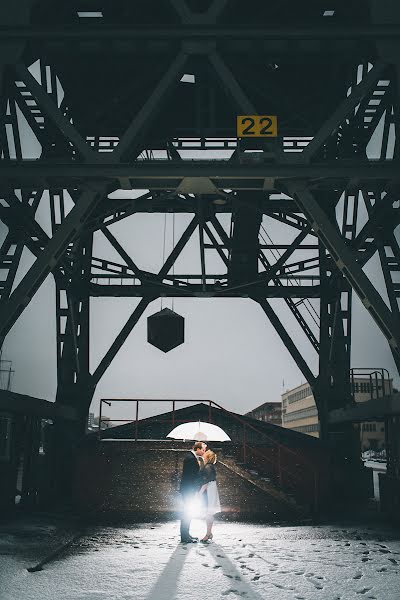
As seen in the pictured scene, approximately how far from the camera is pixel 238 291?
61.1 ft

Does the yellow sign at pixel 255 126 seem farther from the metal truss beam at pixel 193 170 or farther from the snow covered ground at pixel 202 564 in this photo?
the snow covered ground at pixel 202 564

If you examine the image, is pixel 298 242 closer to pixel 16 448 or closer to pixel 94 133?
pixel 94 133

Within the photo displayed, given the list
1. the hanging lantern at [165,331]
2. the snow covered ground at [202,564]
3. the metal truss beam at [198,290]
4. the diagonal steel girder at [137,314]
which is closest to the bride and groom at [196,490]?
the snow covered ground at [202,564]

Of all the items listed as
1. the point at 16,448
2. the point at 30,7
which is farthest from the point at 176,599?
the point at 30,7

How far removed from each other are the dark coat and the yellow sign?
579cm

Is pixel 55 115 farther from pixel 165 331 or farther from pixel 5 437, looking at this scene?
pixel 165 331

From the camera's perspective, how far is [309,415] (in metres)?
122

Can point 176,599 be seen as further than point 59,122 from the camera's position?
No

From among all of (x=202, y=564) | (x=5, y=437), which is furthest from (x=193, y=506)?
(x=5, y=437)

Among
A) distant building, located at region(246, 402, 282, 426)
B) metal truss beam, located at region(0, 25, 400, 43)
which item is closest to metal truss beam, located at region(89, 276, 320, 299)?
metal truss beam, located at region(0, 25, 400, 43)

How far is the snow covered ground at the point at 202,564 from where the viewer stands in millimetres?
6812

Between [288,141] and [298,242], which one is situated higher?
[288,141]

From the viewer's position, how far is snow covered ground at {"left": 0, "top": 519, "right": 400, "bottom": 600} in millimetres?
6812

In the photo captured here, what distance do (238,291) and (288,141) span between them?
503 cm
